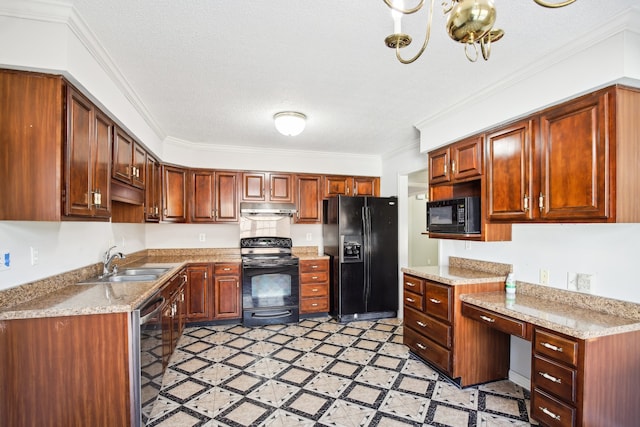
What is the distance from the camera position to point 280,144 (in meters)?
4.41

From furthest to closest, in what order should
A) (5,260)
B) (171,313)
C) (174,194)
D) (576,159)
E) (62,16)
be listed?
(174,194) < (171,313) < (576,159) < (5,260) < (62,16)

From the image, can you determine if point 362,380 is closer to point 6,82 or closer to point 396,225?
point 396,225

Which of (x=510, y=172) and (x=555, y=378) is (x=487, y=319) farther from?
(x=510, y=172)

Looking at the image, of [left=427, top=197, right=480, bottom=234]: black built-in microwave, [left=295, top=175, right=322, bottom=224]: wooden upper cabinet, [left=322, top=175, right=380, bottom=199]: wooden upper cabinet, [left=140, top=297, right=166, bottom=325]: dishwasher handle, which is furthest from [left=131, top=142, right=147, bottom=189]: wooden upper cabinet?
[left=427, top=197, right=480, bottom=234]: black built-in microwave

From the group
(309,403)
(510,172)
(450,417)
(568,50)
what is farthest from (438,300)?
(568,50)

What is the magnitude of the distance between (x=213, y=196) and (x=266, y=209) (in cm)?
74

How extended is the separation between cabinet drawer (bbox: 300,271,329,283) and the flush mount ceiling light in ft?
6.92

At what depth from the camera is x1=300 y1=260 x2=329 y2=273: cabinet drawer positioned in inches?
177

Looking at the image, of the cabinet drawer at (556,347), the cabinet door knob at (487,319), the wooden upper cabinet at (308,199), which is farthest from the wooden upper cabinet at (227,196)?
the cabinet drawer at (556,347)

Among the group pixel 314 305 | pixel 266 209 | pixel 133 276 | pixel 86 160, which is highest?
pixel 86 160

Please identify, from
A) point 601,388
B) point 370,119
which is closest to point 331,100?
point 370,119

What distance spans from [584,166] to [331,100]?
6.12ft

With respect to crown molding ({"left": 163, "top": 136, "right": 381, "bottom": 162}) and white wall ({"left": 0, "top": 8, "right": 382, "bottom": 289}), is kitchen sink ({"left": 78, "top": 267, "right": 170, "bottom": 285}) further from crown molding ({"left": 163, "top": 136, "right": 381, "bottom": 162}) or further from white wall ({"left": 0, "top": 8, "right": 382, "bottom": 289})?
crown molding ({"left": 163, "top": 136, "right": 381, "bottom": 162})

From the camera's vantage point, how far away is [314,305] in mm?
4543
